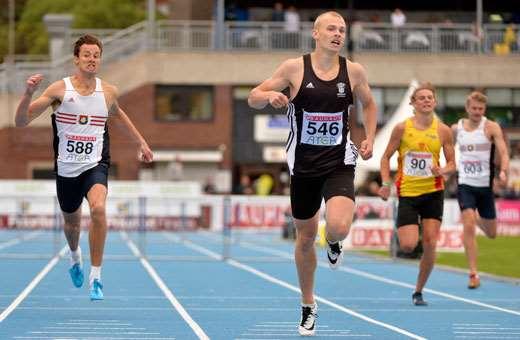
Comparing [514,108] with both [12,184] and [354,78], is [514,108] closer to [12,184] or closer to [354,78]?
[12,184]

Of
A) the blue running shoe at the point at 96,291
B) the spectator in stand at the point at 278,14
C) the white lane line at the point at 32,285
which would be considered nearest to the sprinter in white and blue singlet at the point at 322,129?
the blue running shoe at the point at 96,291

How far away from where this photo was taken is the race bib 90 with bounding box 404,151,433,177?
49.4 ft

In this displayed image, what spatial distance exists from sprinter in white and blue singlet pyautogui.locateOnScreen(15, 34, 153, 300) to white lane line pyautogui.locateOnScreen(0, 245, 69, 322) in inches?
33.8

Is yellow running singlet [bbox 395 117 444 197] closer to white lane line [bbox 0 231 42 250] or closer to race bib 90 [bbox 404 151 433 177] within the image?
race bib 90 [bbox 404 151 433 177]

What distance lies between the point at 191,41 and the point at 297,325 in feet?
144

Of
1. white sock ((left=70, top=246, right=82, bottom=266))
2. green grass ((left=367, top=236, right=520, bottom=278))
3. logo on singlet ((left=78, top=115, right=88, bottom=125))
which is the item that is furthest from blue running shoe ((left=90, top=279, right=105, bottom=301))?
green grass ((left=367, top=236, right=520, bottom=278))

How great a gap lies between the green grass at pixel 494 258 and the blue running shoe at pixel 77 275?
318 inches

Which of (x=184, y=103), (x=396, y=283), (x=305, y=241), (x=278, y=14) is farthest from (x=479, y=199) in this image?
(x=184, y=103)

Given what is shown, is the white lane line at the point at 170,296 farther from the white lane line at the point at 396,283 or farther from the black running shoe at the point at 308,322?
the white lane line at the point at 396,283

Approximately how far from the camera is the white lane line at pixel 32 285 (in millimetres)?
13617

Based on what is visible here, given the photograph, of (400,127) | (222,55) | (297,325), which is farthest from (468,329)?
(222,55)

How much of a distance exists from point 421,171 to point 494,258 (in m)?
11.2

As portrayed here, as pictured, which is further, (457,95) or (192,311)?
(457,95)

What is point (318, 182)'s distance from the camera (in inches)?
451
